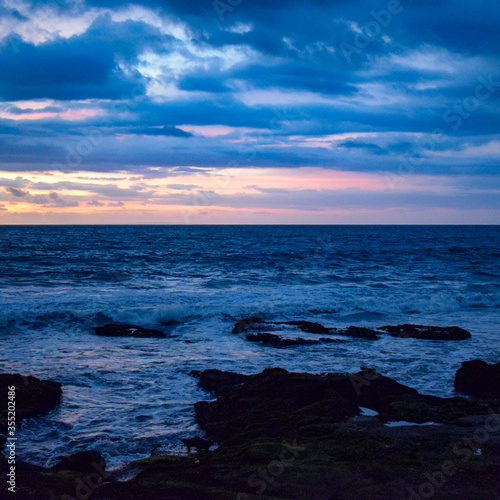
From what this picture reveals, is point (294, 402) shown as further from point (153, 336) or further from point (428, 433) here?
point (153, 336)

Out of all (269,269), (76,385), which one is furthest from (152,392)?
(269,269)

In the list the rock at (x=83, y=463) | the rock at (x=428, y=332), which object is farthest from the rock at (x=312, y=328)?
the rock at (x=83, y=463)

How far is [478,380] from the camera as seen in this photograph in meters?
8.62

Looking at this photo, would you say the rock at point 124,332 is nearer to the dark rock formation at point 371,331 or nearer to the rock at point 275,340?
the dark rock formation at point 371,331

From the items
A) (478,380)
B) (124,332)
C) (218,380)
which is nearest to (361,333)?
(478,380)

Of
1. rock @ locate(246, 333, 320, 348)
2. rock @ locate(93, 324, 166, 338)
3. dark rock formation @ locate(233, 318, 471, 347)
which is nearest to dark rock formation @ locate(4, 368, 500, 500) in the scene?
rock @ locate(246, 333, 320, 348)

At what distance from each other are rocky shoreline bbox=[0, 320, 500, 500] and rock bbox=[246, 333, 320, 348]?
465cm

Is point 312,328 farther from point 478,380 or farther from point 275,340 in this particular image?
point 478,380

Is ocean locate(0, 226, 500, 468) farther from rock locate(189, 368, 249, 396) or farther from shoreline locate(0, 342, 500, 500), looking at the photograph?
shoreline locate(0, 342, 500, 500)

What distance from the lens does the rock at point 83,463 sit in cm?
560

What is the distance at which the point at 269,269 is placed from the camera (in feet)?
107

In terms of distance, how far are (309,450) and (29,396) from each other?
494cm

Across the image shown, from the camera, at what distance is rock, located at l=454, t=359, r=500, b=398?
8.43m

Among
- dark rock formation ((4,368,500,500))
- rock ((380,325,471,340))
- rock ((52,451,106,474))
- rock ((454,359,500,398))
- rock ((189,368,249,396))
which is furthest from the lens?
rock ((380,325,471,340))
